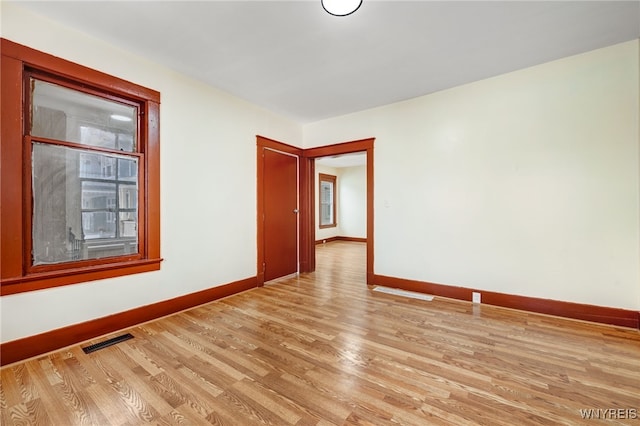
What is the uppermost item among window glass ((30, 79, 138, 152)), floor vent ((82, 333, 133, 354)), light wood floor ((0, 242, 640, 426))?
window glass ((30, 79, 138, 152))

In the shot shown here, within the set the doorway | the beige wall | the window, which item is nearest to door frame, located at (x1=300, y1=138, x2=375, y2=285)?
the doorway

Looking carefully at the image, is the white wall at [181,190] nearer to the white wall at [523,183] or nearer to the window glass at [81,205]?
the window glass at [81,205]

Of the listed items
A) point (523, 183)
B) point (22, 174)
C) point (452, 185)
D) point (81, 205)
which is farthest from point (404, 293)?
point (22, 174)

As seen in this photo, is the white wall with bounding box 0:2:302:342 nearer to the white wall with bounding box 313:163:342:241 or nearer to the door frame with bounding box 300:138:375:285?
the door frame with bounding box 300:138:375:285

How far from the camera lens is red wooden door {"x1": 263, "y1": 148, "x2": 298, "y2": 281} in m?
4.02

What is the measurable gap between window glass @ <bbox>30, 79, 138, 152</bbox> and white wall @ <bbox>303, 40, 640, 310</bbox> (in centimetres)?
313

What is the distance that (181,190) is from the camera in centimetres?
293

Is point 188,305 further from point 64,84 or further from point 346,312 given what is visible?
point 64,84

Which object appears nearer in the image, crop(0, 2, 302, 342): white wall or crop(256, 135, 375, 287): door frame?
crop(0, 2, 302, 342): white wall

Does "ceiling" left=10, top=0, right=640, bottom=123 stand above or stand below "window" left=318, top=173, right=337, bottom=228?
above

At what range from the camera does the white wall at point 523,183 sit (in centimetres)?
246

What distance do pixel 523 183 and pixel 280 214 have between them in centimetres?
325

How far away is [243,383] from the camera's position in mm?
1685

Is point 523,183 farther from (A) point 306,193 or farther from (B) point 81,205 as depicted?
(B) point 81,205
